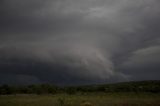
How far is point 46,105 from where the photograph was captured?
4759 cm

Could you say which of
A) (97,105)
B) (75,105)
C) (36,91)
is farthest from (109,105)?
(36,91)

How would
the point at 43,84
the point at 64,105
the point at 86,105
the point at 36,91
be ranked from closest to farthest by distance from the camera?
the point at 86,105, the point at 64,105, the point at 36,91, the point at 43,84

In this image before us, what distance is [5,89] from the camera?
115 meters

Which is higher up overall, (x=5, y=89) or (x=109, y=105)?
(x=5, y=89)

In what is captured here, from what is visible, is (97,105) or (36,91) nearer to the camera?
(97,105)

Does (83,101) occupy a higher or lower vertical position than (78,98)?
lower

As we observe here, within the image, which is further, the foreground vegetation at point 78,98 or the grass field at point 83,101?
the foreground vegetation at point 78,98

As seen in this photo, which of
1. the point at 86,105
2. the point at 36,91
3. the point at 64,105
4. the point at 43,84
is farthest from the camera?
the point at 43,84

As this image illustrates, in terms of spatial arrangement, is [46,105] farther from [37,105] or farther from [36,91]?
[36,91]

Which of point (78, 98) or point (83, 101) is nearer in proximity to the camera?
point (83, 101)

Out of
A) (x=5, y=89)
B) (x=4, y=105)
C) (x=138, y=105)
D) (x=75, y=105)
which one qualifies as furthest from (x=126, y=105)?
(x=5, y=89)

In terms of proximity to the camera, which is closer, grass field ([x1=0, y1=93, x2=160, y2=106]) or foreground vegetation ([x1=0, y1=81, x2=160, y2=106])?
grass field ([x1=0, y1=93, x2=160, y2=106])

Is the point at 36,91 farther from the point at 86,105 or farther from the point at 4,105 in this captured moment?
the point at 86,105

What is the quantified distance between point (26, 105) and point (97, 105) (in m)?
11.5
